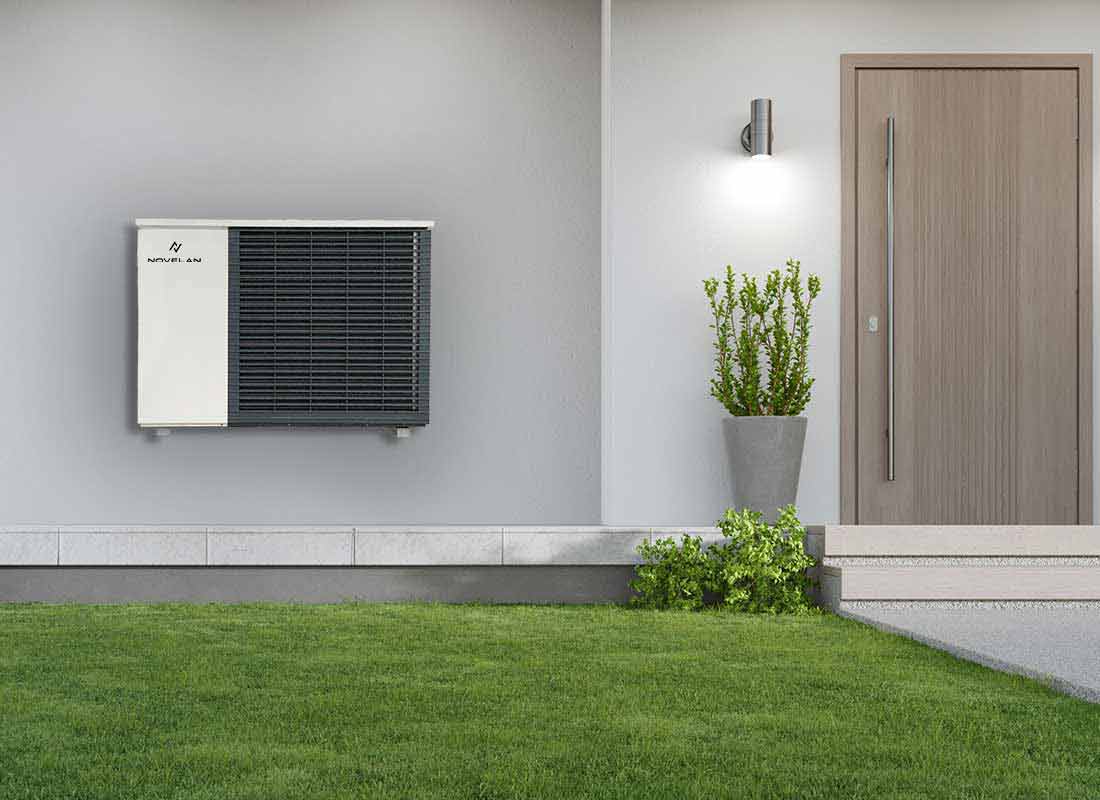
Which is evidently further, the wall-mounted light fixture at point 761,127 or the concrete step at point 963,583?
the wall-mounted light fixture at point 761,127

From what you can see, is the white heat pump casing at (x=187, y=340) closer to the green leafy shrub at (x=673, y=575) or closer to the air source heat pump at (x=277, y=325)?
the air source heat pump at (x=277, y=325)

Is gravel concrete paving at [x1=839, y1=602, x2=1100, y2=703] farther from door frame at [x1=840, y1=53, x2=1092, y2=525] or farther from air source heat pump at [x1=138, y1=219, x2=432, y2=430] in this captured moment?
air source heat pump at [x1=138, y1=219, x2=432, y2=430]

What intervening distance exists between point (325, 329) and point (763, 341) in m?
1.88

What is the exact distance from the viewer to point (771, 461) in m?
5.48

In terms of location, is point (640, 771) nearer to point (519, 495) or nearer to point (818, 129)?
point (519, 495)

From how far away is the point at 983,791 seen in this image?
88.3 inches

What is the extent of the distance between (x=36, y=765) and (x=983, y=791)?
164 cm

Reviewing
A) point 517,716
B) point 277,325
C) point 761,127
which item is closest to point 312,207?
point 277,325

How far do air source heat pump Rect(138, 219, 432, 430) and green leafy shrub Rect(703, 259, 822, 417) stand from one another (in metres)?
1.30

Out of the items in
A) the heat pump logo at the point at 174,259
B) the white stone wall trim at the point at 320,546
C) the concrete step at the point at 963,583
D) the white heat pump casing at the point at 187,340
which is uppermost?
A: the heat pump logo at the point at 174,259

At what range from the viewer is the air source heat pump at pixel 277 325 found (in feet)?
18.9

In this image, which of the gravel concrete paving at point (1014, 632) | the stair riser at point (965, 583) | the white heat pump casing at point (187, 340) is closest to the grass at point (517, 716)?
the gravel concrete paving at point (1014, 632)

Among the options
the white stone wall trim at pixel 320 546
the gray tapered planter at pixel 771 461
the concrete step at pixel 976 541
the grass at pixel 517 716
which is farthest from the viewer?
the gray tapered planter at pixel 771 461

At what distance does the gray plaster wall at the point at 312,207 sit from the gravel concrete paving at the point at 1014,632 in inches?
67.1
